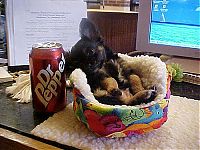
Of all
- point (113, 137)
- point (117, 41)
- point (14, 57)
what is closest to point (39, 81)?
point (113, 137)

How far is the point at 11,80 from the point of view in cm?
77

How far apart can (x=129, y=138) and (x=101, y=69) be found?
0.18m

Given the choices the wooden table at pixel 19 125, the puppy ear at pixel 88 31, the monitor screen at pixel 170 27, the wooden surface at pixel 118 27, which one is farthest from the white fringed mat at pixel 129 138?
the wooden surface at pixel 118 27

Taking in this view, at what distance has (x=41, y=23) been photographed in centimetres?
88

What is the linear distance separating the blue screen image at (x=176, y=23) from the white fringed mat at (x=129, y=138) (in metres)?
0.31

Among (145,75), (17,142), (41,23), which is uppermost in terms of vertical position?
(41,23)

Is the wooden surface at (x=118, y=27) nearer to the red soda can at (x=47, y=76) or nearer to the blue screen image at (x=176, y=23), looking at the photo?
the blue screen image at (x=176, y=23)

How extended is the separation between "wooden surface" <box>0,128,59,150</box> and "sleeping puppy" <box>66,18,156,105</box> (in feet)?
0.45

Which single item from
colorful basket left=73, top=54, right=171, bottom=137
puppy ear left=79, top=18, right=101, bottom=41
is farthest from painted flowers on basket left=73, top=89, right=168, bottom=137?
puppy ear left=79, top=18, right=101, bottom=41

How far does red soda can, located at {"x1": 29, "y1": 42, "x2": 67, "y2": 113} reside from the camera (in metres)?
0.53

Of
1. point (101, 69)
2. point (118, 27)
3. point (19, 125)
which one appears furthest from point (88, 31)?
point (118, 27)

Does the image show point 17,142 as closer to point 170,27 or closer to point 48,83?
point 48,83

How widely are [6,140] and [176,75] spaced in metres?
0.49

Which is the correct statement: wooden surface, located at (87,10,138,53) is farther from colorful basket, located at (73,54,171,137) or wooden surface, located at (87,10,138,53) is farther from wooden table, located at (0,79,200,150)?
colorful basket, located at (73,54,171,137)
